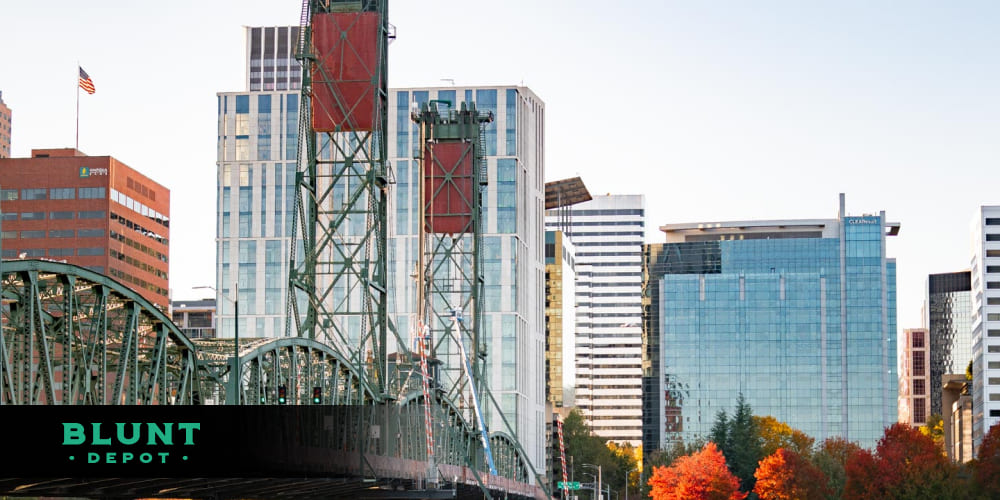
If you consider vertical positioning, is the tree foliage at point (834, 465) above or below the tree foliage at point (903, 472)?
below

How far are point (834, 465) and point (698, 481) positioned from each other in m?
13.7

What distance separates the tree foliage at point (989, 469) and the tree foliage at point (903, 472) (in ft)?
5.61

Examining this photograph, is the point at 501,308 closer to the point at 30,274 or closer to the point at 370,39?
the point at 370,39

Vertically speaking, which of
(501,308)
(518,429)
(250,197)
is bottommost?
(518,429)

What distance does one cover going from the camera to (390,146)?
19038 centimetres

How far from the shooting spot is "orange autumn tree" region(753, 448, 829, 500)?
15612 cm

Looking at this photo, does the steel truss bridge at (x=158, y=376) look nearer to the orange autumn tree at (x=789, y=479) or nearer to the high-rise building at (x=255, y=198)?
the orange autumn tree at (x=789, y=479)

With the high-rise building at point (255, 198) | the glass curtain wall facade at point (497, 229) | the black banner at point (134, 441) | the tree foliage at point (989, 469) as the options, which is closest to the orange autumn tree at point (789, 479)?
the tree foliage at point (989, 469)

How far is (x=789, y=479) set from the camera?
523 ft

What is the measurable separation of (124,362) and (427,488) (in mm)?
28499

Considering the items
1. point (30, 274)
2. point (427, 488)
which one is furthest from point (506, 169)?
point (30, 274)

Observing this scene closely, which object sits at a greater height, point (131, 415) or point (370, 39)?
point (370, 39)

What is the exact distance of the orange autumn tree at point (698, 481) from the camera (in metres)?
165

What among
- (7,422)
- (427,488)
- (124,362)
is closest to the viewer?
(7,422)
